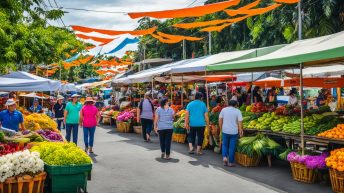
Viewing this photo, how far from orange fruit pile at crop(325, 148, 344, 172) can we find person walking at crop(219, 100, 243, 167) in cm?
290

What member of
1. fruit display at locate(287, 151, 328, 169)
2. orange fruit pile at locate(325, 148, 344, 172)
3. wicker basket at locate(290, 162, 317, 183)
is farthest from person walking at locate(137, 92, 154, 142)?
orange fruit pile at locate(325, 148, 344, 172)

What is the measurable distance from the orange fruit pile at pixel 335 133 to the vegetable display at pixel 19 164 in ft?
21.6

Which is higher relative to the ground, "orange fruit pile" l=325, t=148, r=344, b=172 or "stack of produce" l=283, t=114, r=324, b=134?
"stack of produce" l=283, t=114, r=324, b=134

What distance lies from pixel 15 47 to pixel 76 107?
4.61 meters

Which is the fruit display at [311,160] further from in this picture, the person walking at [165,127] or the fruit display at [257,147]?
the person walking at [165,127]

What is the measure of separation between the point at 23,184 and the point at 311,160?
6.16m

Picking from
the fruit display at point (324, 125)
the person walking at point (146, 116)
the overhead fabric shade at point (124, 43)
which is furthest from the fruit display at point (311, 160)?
the overhead fabric shade at point (124, 43)

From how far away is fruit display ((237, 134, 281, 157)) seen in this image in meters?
10.7

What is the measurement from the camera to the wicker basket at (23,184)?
6.45 meters

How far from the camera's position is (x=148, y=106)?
667 inches

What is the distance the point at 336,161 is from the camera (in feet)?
26.6

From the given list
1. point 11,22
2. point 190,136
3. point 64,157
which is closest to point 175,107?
point 190,136

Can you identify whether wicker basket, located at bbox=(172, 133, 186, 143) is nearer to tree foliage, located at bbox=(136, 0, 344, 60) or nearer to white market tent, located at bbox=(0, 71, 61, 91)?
white market tent, located at bbox=(0, 71, 61, 91)

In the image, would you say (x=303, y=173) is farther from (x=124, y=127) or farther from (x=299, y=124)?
(x=124, y=127)
